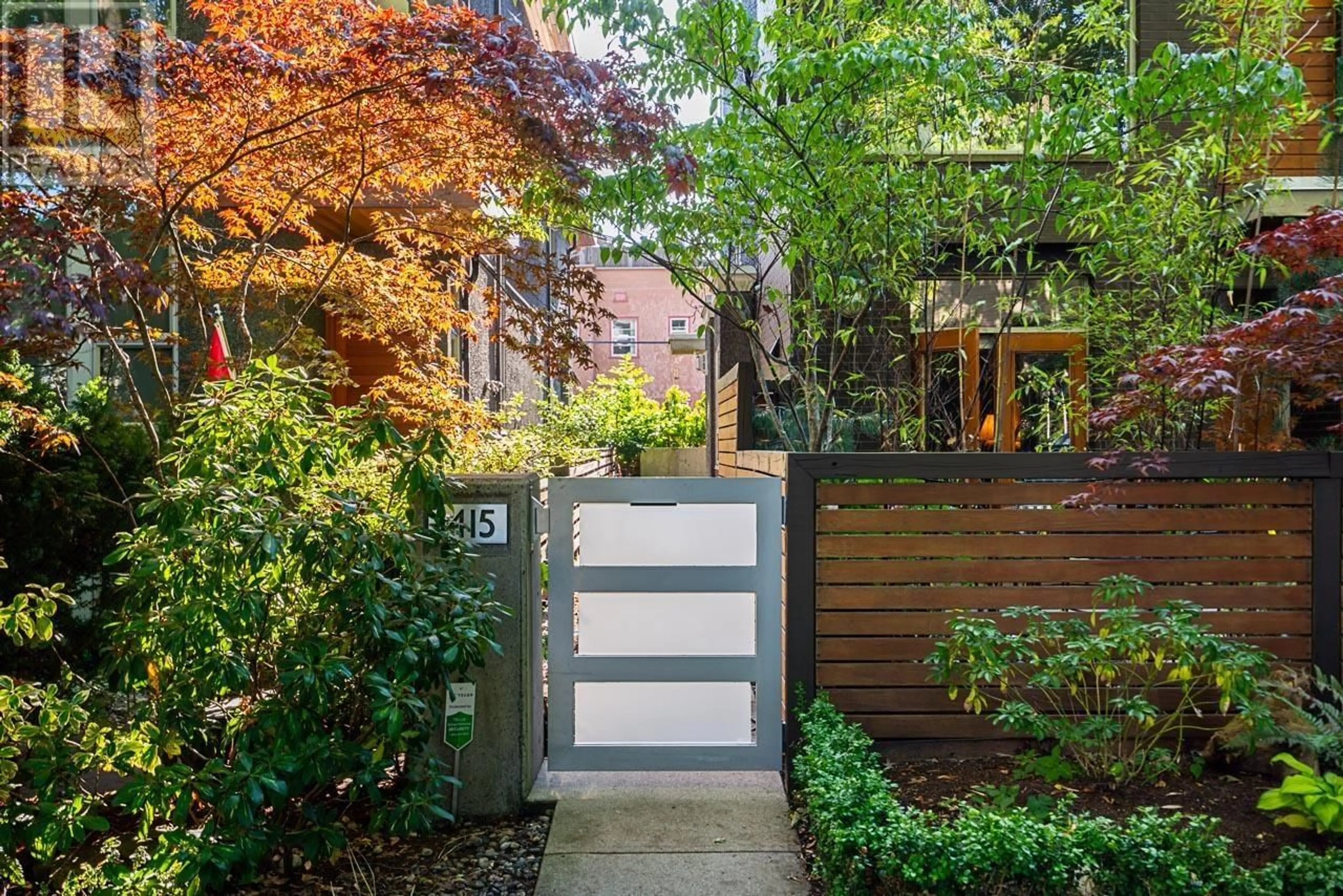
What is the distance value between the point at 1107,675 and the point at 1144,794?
49 centimetres

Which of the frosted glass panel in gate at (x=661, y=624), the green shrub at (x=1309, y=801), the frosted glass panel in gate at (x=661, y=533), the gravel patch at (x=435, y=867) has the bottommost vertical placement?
the gravel patch at (x=435, y=867)

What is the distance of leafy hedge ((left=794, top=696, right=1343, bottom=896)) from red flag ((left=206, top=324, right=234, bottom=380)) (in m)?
3.36

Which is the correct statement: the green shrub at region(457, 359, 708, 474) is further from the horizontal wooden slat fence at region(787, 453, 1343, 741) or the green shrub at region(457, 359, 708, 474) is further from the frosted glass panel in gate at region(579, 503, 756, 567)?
the horizontal wooden slat fence at region(787, 453, 1343, 741)

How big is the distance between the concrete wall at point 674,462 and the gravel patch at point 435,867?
9.60 meters

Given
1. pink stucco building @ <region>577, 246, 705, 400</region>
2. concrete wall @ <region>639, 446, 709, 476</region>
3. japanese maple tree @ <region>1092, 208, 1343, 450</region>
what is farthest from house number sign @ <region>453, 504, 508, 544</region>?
pink stucco building @ <region>577, 246, 705, 400</region>

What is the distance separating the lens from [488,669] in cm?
347

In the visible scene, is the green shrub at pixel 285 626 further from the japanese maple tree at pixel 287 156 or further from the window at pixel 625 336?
the window at pixel 625 336

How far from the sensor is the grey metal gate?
12.5 feet

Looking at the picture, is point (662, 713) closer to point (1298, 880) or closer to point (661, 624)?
point (661, 624)

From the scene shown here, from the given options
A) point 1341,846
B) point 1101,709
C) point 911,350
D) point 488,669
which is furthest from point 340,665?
point 911,350

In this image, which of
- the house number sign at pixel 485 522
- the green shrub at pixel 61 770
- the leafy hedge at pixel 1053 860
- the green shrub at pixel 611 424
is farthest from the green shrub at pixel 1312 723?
the green shrub at pixel 611 424

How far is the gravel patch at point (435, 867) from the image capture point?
2.89m

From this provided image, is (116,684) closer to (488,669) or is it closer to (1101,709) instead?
(488,669)

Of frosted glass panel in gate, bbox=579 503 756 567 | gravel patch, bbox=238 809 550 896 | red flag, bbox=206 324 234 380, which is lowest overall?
gravel patch, bbox=238 809 550 896
